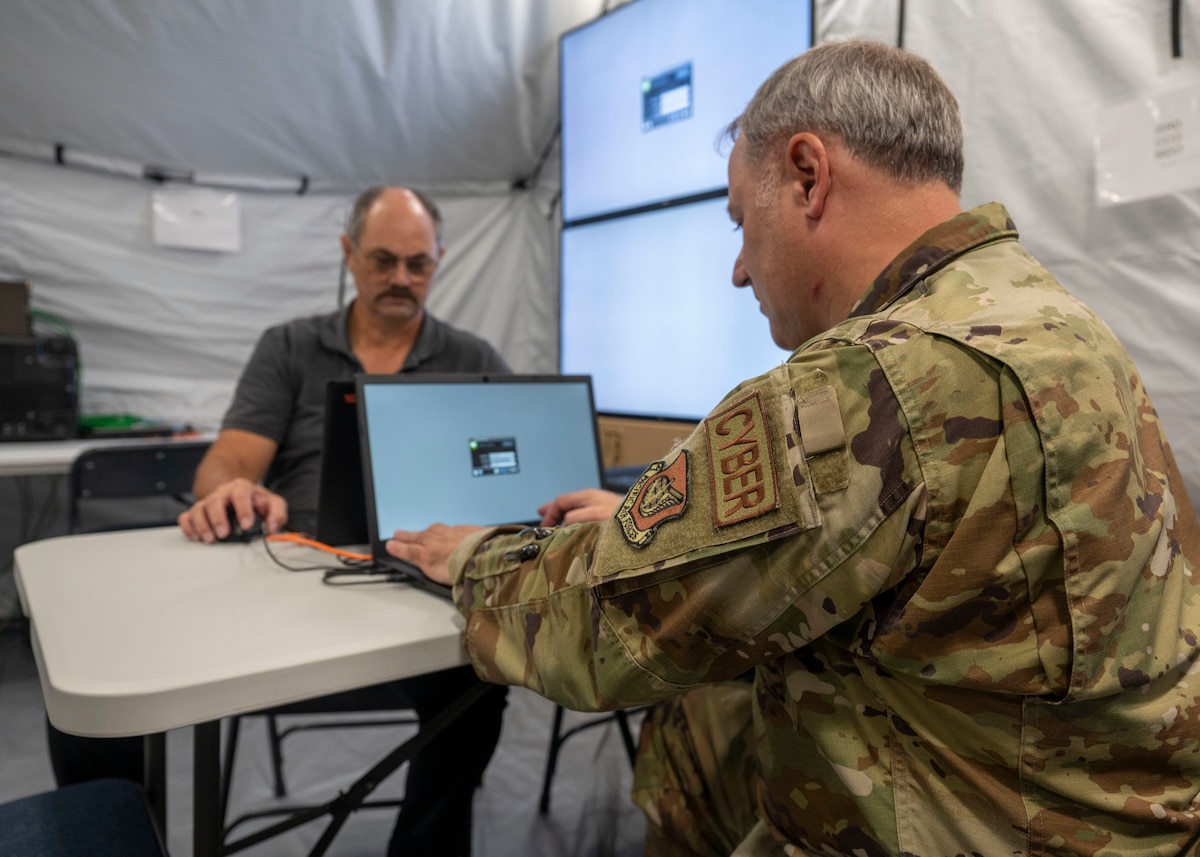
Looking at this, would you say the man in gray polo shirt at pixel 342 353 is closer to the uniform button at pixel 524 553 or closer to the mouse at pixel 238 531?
the mouse at pixel 238 531

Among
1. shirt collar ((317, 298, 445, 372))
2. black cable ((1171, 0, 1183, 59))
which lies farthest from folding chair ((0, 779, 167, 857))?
black cable ((1171, 0, 1183, 59))

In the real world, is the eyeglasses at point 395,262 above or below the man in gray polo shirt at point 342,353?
above

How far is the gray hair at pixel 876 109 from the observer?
737 mm

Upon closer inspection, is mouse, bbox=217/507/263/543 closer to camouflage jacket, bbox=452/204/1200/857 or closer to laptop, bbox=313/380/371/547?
laptop, bbox=313/380/371/547

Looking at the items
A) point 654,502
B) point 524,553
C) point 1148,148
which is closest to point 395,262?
point 524,553

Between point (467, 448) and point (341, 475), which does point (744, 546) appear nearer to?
point (467, 448)

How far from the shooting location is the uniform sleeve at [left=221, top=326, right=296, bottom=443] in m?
1.68

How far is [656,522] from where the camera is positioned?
62 cm

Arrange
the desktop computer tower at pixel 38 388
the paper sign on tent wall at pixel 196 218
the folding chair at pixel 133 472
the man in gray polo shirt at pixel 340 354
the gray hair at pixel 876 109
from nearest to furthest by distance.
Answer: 1. the gray hair at pixel 876 109
2. the man in gray polo shirt at pixel 340 354
3. the folding chair at pixel 133 472
4. the desktop computer tower at pixel 38 388
5. the paper sign on tent wall at pixel 196 218

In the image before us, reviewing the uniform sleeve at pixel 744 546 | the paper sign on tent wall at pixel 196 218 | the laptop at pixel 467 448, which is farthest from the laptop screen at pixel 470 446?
the paper sign on tent wall at pixel 196 218

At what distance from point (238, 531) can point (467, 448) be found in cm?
38

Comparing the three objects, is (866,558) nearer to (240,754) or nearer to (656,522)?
(656,522)

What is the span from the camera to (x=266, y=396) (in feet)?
5.57

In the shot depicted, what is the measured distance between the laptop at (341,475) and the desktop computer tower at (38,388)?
1.72m
